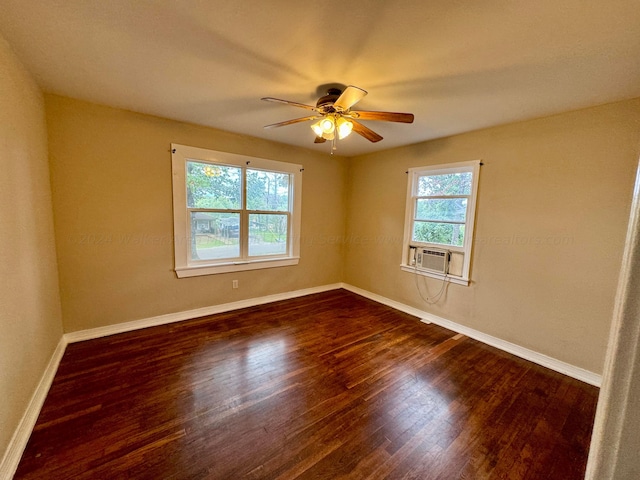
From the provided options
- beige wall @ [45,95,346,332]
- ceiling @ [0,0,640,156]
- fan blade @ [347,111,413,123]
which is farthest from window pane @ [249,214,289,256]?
fan blade @ [347,111,413,123]

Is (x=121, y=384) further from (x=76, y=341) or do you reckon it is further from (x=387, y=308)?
(x=387, y=308)

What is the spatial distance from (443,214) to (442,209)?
0.22 ft

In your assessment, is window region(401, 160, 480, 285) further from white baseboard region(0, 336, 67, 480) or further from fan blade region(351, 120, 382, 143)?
A: white baseboard region(0, 336, 67, 480)

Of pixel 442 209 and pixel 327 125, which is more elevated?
pixel 327 125

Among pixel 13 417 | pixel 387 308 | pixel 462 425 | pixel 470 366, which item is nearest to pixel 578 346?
pixel 470 366

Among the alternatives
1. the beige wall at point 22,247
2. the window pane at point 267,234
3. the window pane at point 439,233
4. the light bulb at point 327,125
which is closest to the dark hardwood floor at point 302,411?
the beige wall at point 22,247

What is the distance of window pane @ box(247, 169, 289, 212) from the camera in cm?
381

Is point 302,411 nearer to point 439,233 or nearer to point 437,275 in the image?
point 437,275

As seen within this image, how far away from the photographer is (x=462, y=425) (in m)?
1.88

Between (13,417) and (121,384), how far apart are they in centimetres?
62

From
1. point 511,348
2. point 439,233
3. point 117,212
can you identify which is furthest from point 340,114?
point 511,348

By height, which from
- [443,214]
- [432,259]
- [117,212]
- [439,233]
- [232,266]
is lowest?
[232,266]

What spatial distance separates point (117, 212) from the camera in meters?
2.89

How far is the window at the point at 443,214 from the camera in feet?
10.6
